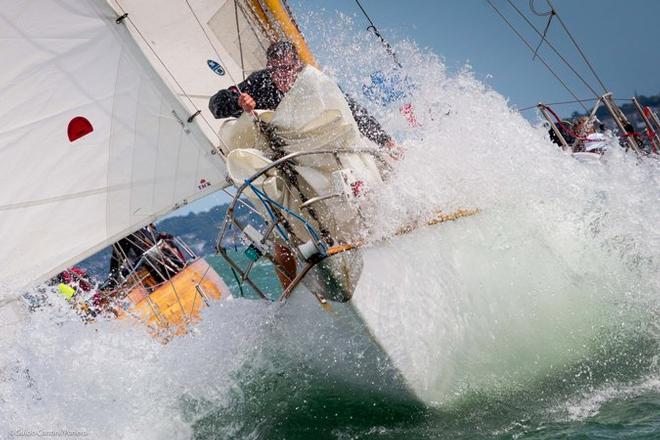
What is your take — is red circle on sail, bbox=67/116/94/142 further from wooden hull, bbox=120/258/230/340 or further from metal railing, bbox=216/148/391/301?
wooden hull, bbox=120/258/230/340

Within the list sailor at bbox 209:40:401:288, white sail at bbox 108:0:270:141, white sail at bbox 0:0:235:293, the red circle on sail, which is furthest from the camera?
white sail at bbox 108:0:270:141

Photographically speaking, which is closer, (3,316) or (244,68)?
(3,316)

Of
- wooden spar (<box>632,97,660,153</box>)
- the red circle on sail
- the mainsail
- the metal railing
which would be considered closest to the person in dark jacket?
the mainsail

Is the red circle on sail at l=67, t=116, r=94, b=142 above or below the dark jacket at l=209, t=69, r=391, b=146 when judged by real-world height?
above

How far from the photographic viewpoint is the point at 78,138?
5.27 m

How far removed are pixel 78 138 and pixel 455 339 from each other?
3.20 metres

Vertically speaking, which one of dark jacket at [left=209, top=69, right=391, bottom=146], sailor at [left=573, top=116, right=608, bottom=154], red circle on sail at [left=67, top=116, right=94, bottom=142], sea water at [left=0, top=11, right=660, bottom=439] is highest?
red circle on sail at [left=67, top=116, right=94, bottom=142]

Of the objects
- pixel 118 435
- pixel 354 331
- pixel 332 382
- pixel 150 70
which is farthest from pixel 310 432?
pixel 150 70

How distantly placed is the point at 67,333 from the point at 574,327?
11.0ft

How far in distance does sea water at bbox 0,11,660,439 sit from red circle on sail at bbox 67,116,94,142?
124cm

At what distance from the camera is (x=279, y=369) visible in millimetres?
4461

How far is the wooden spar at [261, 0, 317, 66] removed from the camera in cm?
621

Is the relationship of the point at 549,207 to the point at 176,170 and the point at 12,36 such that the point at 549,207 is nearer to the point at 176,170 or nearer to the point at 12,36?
the point at 176,170

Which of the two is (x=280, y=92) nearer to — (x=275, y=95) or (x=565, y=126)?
(x=275, y=95)
